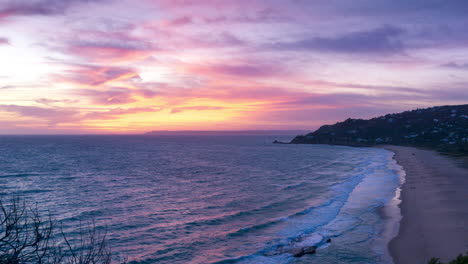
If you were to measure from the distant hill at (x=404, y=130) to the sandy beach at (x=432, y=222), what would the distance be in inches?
3055

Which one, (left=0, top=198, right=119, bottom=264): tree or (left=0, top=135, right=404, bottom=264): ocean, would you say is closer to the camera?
(left=0, top=198, right=119, bottom=264): tree

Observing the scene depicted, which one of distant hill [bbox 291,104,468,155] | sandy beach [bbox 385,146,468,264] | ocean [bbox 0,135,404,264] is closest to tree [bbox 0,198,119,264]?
ocean [bbox 0,135,404,264]

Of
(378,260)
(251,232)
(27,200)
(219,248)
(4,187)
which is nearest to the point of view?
(378,260)

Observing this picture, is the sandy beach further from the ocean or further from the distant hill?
the distant hill

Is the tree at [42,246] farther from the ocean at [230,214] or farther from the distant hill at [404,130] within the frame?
the distant hill at [404,130]

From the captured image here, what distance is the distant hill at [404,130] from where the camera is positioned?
105 metres

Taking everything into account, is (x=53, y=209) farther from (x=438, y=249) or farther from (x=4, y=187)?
(x=438, y=249)

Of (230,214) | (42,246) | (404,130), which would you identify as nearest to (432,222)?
(230,214)

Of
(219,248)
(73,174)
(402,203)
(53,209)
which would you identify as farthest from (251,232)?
(73,174)

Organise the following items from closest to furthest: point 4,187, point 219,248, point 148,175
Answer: point 219,248 < point 4,187 < point 148,175

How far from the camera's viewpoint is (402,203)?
2427cm

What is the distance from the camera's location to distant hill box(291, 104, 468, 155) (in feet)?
346

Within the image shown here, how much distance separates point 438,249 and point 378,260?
291 cm

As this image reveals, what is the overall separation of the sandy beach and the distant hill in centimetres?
7761
